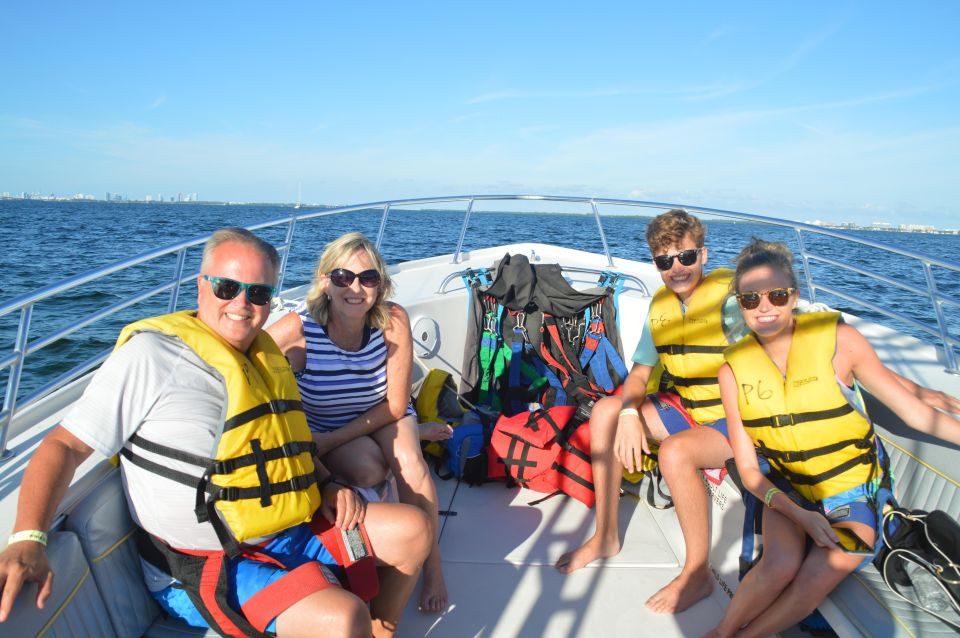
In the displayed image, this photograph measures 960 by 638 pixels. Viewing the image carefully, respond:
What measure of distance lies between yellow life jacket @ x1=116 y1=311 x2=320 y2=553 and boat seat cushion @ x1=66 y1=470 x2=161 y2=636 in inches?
5.6

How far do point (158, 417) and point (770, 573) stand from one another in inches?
65.7

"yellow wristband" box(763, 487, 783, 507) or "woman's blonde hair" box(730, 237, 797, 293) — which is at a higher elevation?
"woman's blonde hair" box(730, 237, 797, 293)

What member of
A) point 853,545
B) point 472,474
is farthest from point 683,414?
point 472,474

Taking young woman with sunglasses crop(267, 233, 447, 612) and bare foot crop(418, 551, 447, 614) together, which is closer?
bare foot crop(418, 551, 447, 614)

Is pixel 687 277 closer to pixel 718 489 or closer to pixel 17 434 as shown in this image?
pixel 718 489

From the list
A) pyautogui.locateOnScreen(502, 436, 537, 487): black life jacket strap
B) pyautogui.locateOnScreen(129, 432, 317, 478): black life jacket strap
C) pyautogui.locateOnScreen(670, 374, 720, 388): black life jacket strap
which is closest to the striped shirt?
pyautogui.locateOnScreen(129, 432, 317, 478): black life jacket strap

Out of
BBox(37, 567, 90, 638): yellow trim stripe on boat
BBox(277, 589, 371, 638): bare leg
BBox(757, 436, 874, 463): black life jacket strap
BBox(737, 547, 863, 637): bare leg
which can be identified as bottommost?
BBox(737, 547, 863, 637): bare leg

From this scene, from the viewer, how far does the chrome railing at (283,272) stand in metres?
1.52

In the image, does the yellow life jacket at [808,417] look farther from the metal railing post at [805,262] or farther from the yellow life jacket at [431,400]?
the yellow life jacket at [431,400]

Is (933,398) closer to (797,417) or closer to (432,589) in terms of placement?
(797,417)

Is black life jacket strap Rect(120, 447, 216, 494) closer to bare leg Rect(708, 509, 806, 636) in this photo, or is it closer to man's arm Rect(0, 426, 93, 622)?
man's arm Rect(0, 426, 93, 622)

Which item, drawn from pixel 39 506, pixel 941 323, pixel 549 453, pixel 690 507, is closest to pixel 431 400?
pixel 549 453

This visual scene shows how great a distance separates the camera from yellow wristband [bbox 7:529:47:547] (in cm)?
115

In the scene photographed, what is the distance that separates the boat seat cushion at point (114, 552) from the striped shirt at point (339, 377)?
0.70m
